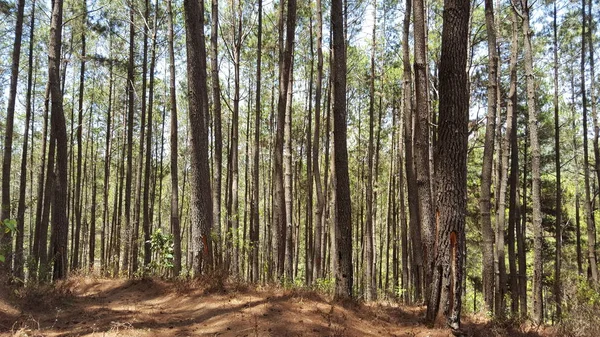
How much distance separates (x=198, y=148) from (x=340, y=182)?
2.81m

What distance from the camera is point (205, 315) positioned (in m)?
5.54

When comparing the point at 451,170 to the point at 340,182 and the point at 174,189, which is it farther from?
the point at 174,189

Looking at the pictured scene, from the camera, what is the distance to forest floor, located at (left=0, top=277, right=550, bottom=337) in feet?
16.0

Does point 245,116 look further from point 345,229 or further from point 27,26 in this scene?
point 345,229

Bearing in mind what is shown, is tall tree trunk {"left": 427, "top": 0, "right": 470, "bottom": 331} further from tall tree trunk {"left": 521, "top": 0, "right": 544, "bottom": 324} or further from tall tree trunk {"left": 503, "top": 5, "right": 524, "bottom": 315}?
tall tree trunk {"left": 503, "top": 5, "right": 524, "bottom": 315}

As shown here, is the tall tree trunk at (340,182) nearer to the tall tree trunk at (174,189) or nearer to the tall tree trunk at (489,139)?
the tall tree trunk at (489,139)

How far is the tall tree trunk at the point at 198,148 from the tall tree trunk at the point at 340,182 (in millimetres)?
2301

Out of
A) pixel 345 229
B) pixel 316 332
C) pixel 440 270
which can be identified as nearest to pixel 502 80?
pixel 345 229

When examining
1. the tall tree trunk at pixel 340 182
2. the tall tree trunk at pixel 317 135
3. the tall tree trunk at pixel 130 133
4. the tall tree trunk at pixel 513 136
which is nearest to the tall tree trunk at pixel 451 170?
the tall tree trunk at pixel 340 182

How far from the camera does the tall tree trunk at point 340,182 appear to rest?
664cm

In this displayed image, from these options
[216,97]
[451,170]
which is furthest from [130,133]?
[451,170]

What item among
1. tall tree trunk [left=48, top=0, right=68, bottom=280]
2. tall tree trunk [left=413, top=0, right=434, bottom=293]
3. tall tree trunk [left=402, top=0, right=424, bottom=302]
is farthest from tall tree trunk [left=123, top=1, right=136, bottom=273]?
tall tree trunk [left=413, top=0, right=434, bottom=293]

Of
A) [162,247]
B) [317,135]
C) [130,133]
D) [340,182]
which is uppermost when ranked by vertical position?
[130,133]

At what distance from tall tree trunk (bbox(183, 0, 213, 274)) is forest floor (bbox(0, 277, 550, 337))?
0.68 meters
